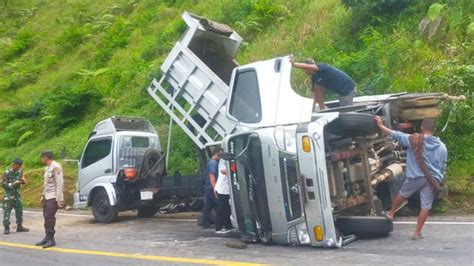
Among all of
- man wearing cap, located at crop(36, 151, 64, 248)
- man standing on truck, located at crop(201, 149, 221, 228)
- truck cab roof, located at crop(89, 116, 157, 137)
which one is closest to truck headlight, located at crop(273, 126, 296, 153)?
man standing on truck, located at crop(201, 149, 221, 228)

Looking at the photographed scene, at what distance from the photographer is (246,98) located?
9031mm

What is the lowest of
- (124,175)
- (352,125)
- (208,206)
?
(208,206)

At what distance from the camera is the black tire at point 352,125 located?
825 centimetres

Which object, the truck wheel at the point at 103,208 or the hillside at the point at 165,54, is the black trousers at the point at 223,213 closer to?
the hillside at the point at 165,54

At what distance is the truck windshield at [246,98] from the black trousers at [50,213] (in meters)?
3.40

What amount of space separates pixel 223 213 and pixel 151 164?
12.9 feet

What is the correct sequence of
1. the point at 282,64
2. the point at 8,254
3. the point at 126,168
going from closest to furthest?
the point at 282,64
the point at 8,254
the point at 126,168

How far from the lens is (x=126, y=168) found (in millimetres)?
13773

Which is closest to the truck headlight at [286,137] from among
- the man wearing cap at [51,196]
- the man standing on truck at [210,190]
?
the man standing on truck at [210,190]

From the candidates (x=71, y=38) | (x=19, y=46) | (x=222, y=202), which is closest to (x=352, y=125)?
(x=222, y=202)

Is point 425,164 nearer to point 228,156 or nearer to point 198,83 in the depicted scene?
point 228,156

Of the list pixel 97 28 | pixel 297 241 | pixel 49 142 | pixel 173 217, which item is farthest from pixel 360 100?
pixel 97 28

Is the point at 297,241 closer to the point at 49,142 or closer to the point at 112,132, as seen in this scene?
the point at 112,132

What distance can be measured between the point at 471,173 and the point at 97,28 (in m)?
26.3
